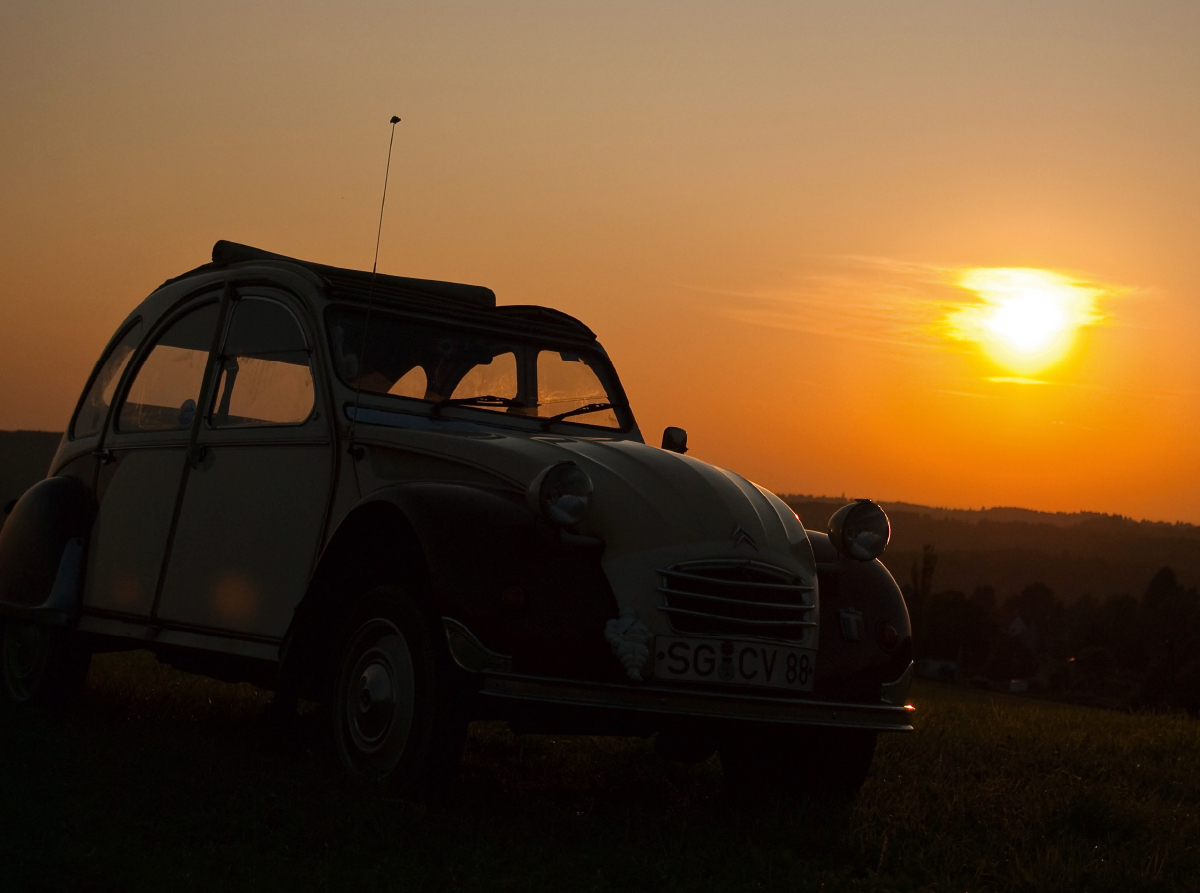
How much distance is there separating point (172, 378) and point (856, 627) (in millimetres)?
3850

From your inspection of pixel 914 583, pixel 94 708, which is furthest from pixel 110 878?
pixel 914 583

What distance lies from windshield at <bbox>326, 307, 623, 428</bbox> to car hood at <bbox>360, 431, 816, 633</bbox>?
76 cm

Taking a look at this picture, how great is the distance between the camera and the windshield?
242 inches

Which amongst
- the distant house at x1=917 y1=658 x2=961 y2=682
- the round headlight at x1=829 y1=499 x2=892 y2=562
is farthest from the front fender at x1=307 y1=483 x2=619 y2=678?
the distant house at x1=917 y1=658 x2=961 y2=682

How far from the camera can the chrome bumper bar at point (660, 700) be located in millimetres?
4414

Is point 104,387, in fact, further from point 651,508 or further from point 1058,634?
point 1058,634

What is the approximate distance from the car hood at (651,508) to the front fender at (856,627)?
236 millimetres

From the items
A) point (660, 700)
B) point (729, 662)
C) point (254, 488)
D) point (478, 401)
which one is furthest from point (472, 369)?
point (660, 700)

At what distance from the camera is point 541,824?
4812 mm

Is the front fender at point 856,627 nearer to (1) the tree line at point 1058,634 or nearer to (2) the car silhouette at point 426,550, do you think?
(2) the car silhouette at point 426,550

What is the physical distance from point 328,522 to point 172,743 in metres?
1.17

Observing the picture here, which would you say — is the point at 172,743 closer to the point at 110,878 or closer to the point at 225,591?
the point at 225,591

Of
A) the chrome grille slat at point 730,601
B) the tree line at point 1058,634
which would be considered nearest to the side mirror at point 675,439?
the chrome grille slat at point 730,601

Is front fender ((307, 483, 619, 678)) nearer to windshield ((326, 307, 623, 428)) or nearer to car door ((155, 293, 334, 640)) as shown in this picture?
car door ((155, 293, 334, 640))
